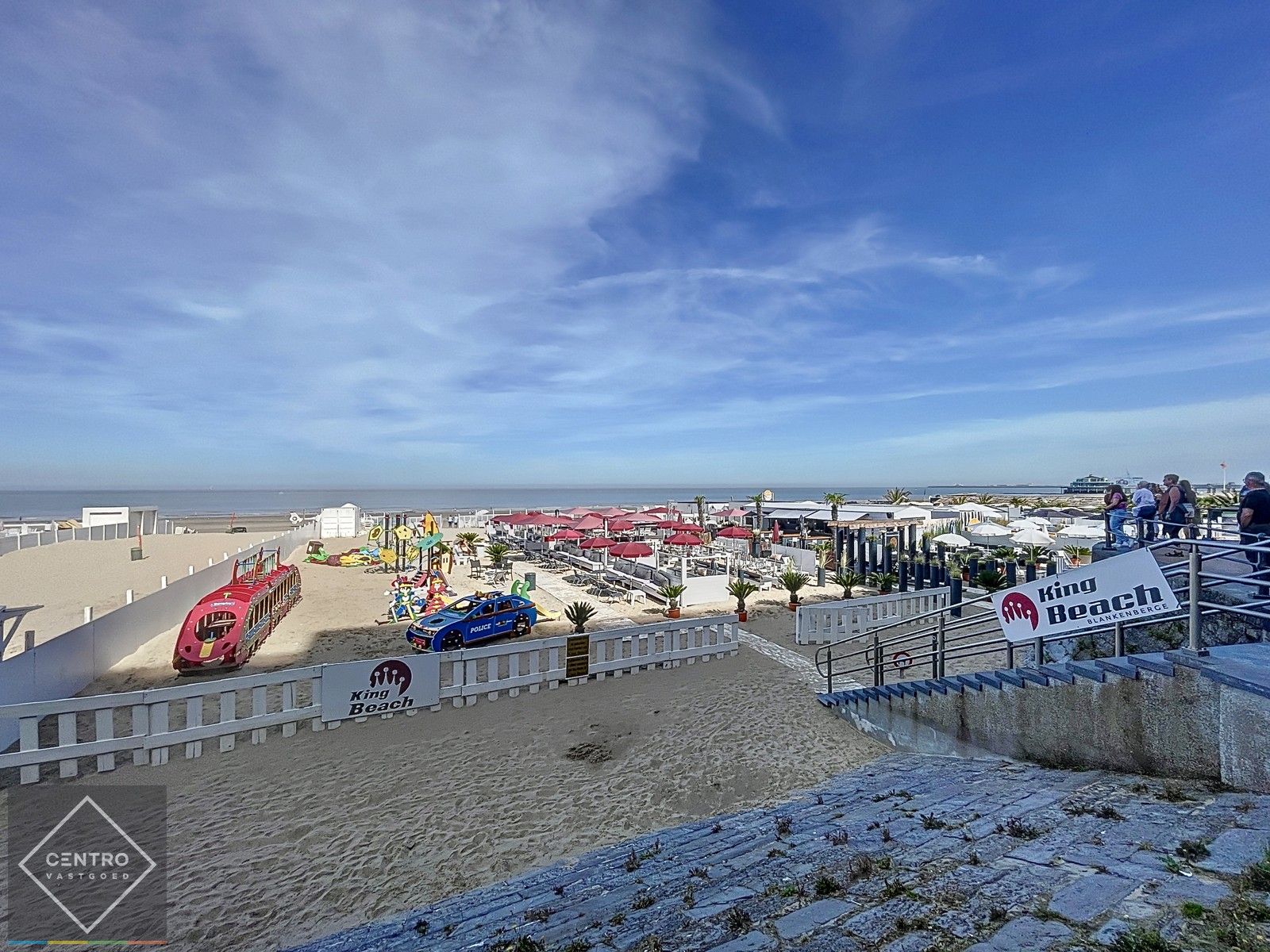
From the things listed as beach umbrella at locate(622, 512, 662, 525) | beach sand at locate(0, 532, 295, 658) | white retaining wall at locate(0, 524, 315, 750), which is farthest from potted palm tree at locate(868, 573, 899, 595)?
beach sand at locate(0, 532, 295, 658)

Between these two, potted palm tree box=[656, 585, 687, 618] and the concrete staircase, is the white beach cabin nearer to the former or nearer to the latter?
potted palm tree box=[656, 585, 687, 618]

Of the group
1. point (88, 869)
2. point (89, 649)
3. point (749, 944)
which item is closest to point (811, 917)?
point (749, 944)

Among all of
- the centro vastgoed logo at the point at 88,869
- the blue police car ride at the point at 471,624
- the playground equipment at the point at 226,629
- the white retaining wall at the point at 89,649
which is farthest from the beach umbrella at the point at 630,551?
the centro vastgoed logo at the point at 88,869

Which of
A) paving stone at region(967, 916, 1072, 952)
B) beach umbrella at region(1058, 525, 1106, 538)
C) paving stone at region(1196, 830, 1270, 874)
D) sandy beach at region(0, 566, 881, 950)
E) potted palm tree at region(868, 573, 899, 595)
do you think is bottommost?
sandy beach at region(0, 566, 881, 950)

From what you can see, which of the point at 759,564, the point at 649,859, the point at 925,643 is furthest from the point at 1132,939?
Answer: the point at 759,564

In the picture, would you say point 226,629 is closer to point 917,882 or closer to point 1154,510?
point 917,882

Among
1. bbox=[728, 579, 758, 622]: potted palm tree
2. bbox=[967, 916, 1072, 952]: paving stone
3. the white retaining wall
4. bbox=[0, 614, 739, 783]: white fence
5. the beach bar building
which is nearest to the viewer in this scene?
bbox=[967, 916, 1072, 952]: paving stone
